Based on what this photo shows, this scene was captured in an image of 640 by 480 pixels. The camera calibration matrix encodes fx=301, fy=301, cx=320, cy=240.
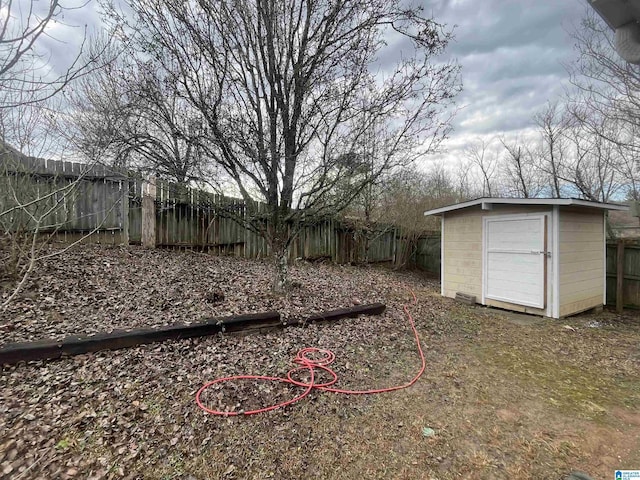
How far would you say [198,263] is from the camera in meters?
5.71

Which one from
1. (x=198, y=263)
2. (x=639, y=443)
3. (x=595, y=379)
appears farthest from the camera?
(x=198, y=263)

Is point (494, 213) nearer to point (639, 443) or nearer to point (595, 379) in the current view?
point (595, 379)

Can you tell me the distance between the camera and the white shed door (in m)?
5.14

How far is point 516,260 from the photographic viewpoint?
544cm

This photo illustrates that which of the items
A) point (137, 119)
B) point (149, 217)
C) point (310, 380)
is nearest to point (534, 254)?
point (310, 380)

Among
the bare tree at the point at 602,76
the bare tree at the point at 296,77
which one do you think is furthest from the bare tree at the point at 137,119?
the bare tree at the point at 602,76

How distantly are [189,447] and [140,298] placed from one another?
2.48 m

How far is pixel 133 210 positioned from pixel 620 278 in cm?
975

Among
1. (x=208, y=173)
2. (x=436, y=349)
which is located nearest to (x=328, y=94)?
(x=208, y=173)

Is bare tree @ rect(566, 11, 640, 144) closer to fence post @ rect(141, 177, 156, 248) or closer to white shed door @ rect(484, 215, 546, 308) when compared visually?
white shed door @ rect(484, 215, 546, 308)

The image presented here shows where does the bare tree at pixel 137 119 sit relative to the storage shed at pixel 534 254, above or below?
above

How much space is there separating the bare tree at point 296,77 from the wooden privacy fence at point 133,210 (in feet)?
3.63

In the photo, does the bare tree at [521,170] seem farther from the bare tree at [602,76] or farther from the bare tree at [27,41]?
the bare tree at [27,41]

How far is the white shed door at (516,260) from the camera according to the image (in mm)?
5137
